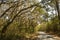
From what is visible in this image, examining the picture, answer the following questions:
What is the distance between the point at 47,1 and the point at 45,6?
0.52 metres

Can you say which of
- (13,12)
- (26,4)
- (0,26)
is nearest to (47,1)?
(26,4)

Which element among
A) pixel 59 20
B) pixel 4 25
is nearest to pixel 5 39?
pixel 4 25

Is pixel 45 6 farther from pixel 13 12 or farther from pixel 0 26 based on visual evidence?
pixel 0 26

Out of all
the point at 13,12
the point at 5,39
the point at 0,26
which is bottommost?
the point at 5,39

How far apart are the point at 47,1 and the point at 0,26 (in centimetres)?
569

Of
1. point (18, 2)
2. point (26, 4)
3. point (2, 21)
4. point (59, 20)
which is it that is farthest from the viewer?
point (59, 20)

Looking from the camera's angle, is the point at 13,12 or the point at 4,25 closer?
the point at 4,25

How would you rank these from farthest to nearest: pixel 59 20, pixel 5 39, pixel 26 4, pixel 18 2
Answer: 1. pixel 59 20
2. pixel 26 4
3. pixel 18 2
4. pixel 5 39

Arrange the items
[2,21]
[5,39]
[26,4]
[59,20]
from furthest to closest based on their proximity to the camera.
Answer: [59,20]
[2,21]
[26,4]
[5,39]

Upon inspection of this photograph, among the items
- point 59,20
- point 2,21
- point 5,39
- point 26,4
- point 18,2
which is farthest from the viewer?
point 59,20

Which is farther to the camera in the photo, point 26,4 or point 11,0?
point 26,4

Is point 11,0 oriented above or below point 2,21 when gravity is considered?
above

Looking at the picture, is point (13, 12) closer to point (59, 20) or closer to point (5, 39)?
point (5, 39)

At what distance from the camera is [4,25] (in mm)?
17406
